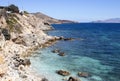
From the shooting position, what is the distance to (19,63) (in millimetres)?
45562

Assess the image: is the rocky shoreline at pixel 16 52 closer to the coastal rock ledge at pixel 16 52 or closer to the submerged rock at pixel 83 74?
the coastal rock ledge at pixel 16 52

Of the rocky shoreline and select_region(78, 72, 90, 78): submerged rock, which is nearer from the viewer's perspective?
the rocky shoreline

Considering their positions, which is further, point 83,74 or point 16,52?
point 16,52

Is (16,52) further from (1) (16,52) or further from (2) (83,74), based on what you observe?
(2) (83,74)

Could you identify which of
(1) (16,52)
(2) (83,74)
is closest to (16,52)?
(1) (16,52)

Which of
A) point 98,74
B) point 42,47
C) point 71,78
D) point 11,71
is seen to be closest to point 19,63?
point 11,71

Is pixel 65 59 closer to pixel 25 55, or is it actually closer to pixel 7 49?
pixel 25 55

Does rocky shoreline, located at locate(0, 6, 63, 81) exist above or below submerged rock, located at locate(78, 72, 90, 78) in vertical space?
above

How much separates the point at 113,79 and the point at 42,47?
37.4 metres

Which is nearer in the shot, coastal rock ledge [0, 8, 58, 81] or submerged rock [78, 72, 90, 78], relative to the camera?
coastal rock ledge [0, 8, 58, 81]

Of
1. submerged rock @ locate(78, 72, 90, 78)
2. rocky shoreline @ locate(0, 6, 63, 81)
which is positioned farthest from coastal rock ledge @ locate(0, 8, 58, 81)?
submerged rock @ locate(78, 72, 90, 78)

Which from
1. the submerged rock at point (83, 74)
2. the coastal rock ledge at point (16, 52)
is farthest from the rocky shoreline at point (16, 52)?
the submerged rock at point (83, 74)

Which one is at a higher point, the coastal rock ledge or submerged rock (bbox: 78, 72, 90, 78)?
the coastal rock ledge

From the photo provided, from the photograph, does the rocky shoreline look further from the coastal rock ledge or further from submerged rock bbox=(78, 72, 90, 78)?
submerged rock bbox=(78, 72, 90, 78)
